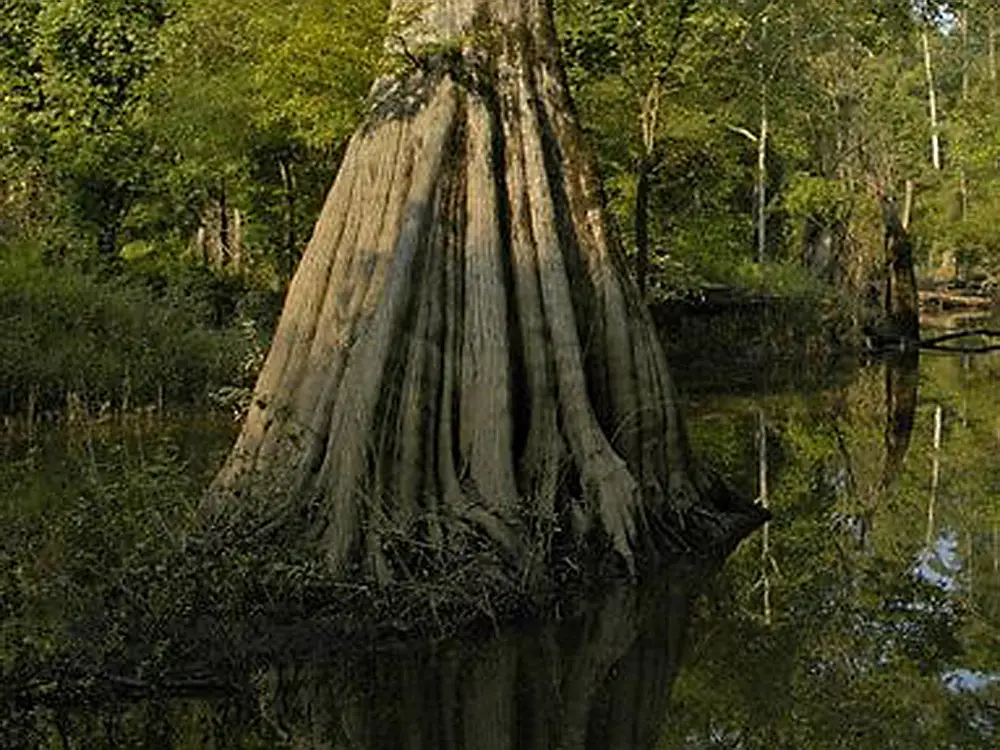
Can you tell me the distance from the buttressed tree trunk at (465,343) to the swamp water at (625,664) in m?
0.74

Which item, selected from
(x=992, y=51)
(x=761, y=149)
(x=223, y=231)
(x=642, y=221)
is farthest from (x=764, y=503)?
(x=992, y=51)

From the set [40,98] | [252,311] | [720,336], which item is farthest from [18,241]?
[720,336]

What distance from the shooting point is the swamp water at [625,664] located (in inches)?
273

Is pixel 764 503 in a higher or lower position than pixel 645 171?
lower

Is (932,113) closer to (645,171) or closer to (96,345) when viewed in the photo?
(645,171)

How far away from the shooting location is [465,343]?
9.52 meters

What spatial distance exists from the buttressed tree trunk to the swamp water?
0.74 m

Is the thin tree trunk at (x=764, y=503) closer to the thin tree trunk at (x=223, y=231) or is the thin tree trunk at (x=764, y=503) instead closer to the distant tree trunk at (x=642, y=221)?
the distant tree trunk at (x=642, y=221)

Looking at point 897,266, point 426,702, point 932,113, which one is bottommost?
point 426,702

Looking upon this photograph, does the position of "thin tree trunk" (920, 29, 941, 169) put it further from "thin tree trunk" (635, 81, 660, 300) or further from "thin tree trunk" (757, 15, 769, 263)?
"thin tree trunk" (635, 81, 660, 300)

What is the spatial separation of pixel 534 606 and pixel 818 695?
Answer: 1954mm

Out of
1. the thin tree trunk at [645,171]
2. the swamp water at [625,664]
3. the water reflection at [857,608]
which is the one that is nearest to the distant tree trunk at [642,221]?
the thin tree trunk at [645,171]

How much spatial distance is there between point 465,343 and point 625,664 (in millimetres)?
2557

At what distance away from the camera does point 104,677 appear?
24.3ft
